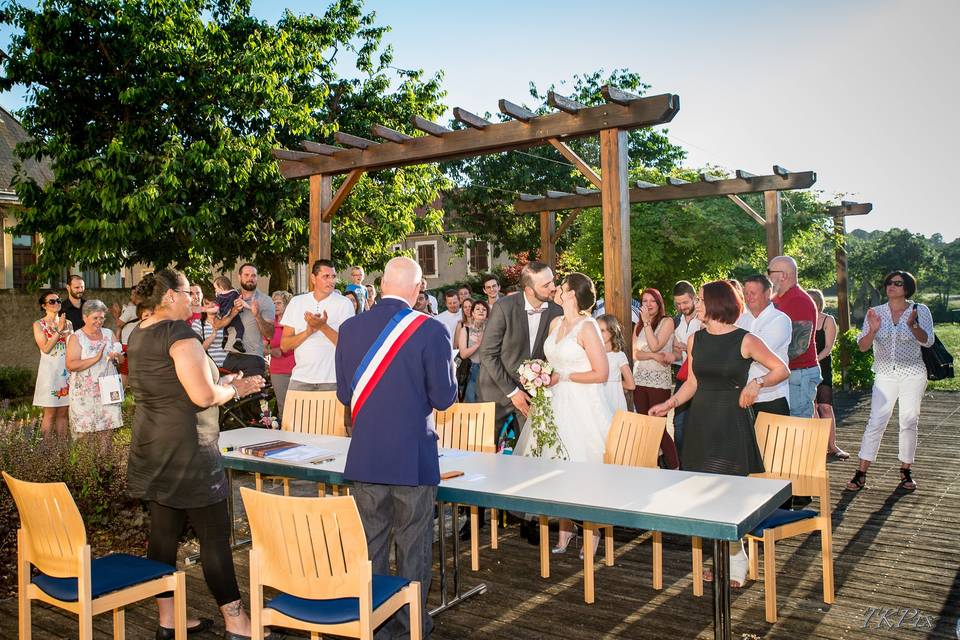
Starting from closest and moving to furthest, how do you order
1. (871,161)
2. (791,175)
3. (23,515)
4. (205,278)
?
(23,515) → (791,175) → (205,278) → (871,161)

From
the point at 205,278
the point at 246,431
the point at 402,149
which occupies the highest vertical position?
the point at 402,149

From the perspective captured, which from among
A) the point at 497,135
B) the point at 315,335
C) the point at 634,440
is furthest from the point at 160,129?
the point at 634,440

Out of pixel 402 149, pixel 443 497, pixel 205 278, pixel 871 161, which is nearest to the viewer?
pixel 443 497

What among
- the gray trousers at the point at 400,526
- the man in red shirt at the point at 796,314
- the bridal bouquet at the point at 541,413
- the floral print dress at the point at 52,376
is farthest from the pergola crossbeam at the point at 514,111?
the floral print dress at the point at 52,376

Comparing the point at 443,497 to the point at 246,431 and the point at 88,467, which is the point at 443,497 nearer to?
the point at 246,431

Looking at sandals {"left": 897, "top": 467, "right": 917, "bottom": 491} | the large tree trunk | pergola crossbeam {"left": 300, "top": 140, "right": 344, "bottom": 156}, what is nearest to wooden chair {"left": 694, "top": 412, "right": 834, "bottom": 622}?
sandals {"left": 897, "top": 467, "right": 917, "bottom": 491}

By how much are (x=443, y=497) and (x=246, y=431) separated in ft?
7.36

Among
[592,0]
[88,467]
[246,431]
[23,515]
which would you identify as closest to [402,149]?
[592,0]

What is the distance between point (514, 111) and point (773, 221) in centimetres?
670

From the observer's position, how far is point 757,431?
14.6 ft

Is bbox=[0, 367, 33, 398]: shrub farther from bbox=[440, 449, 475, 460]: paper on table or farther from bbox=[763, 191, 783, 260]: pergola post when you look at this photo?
bbox=[763, 191, 783, 260]: pergola post

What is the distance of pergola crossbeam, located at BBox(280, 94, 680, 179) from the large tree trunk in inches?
247

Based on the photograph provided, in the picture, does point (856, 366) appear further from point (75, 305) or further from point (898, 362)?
point (75, 305)

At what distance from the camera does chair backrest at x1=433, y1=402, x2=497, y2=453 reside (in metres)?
5.04
